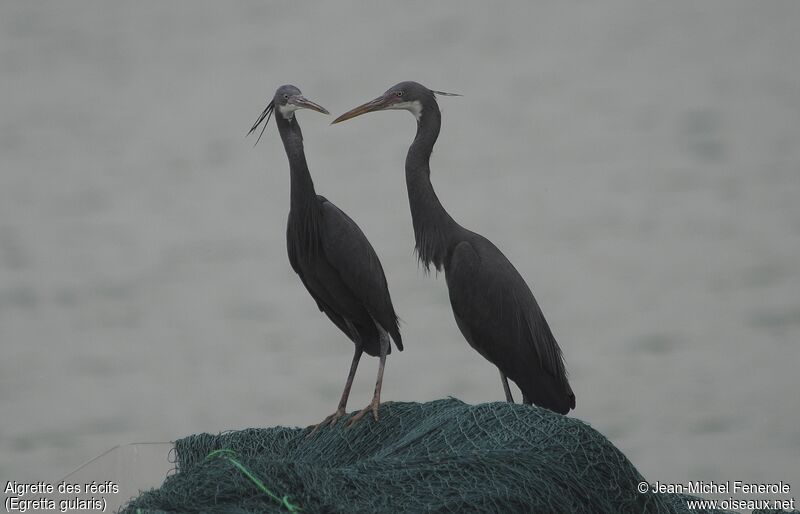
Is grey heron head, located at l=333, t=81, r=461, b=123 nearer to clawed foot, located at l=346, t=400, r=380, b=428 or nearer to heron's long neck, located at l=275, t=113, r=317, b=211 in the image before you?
heron's long neck, located at l=275, t=113, r=317, b=211

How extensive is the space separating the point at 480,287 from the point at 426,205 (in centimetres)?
38

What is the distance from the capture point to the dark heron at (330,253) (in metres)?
3.63

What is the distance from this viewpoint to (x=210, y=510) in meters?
2.40

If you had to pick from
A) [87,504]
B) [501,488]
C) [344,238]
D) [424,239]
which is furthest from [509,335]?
[87,504]

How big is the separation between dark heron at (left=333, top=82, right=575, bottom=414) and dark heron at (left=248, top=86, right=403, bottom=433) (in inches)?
9.6

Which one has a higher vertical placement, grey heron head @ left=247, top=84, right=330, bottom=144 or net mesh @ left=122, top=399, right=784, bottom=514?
grey heron head @ left=247, top=84, right=330, bottom=144

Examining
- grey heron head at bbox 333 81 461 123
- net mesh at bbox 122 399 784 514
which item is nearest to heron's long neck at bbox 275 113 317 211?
grey heron head at bbox 333 81 461 123

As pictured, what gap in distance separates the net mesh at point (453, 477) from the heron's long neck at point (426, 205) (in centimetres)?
95

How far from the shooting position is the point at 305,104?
3.66 m

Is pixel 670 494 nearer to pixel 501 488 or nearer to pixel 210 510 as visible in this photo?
pixel 501 488

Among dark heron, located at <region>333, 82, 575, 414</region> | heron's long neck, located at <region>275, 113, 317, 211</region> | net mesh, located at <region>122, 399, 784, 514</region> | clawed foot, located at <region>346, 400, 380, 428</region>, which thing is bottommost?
net mesh, located at <region>122, 399, 784, 514</region>

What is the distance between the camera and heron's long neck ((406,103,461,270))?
3848 millimetres

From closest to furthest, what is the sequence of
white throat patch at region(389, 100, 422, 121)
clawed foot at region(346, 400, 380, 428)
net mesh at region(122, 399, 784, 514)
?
net mesh at region(122, 399, 784, 514) < clawed foot at region(346, 400, 380, 428) < white throat patch at region(389, 100, 422, 121)

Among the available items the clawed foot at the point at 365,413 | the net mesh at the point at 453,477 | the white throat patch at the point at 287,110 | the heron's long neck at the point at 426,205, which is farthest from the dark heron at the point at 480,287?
the net mesh at the point at 453,477
